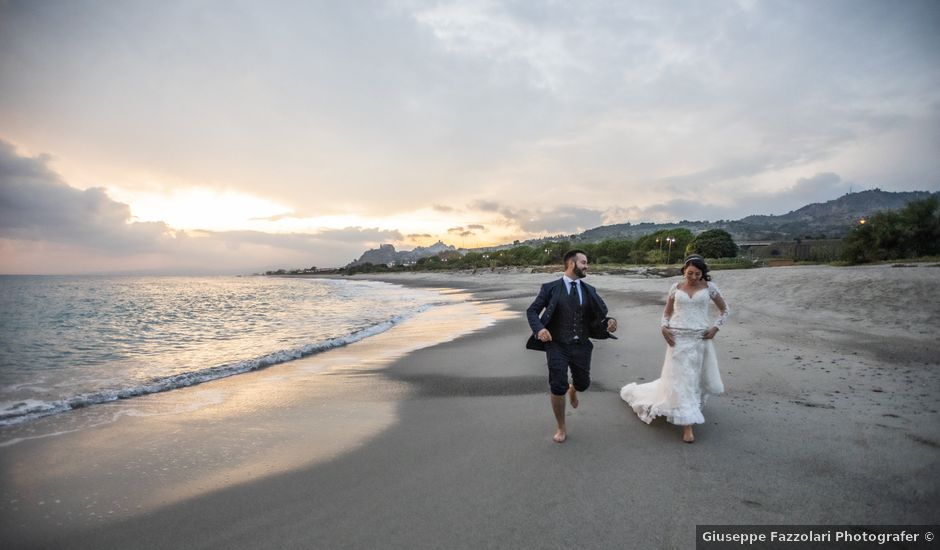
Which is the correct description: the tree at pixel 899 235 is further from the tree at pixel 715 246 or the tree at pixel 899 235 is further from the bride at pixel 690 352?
the tree at pixel 715 246

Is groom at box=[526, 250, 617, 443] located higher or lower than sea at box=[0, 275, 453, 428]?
higher

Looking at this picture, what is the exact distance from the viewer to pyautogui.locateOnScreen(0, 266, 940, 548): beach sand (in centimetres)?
339

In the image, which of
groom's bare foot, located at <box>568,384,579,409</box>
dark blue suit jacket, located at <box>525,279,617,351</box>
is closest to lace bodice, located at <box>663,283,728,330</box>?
dark blue suit jacket, located at <box>525,279,617,351</box>

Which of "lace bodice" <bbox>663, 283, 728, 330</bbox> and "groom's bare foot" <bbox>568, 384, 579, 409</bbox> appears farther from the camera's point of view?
"groom's bare foot" <bbox>568, 384, 579, 409</bbox>

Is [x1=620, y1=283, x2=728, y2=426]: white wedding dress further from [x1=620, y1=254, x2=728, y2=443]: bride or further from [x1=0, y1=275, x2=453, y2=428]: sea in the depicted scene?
[x1=0, y1=275, x2=453, y2=428]: sea

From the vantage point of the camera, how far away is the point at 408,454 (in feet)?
16.0

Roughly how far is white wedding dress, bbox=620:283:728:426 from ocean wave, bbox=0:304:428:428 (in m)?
9.74

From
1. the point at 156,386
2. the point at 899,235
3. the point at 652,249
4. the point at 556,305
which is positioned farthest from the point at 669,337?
the point at 652,249

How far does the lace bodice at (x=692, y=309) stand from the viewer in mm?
4961

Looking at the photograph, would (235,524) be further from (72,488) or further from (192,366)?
(192,366)

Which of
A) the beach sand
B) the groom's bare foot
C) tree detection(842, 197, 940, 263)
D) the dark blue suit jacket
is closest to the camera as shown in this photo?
the beach sand

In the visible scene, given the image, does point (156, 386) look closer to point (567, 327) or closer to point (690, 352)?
point (567, 327)

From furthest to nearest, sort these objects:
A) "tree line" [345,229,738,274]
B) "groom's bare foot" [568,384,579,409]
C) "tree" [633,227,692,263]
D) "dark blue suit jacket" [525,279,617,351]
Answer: "tree" [633,227,692,263] → "tree line" [345,229,738,274] → "groom's bare foot" [568,384,579,409] → "dark blue suit jacket" [525,279,617,351]

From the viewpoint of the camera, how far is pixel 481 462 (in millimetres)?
4523
